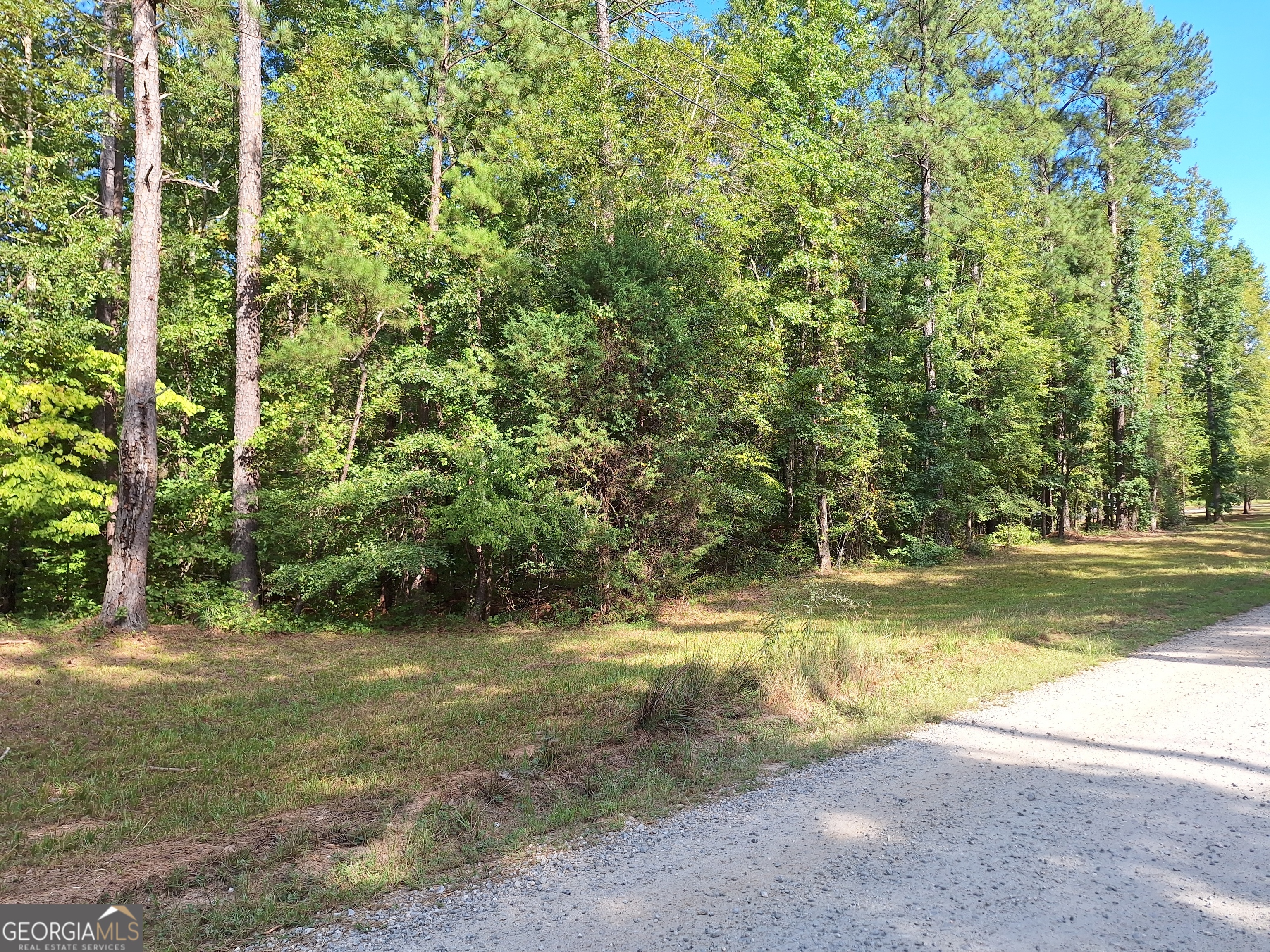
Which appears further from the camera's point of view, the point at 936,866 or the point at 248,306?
the point at 248,306

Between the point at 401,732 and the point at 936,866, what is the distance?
441cm

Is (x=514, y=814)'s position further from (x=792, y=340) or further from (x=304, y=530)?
(x=792, y=340)

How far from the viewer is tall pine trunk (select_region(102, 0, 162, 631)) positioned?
10.1 meters

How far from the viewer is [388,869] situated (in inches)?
134

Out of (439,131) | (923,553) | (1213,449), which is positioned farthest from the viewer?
(1213,449)

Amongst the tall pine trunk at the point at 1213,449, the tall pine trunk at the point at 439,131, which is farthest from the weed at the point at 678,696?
the tall pine trunk at the point at 1213,449

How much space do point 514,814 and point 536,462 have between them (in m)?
7.43

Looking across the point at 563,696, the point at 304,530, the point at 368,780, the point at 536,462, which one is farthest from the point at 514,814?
the point at 304,530

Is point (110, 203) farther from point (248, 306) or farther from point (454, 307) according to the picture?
point (454, 307)

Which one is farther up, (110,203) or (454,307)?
(110,203)

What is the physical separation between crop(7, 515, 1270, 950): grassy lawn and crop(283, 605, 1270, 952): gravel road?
0.47 m

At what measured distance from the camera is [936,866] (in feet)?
10.8

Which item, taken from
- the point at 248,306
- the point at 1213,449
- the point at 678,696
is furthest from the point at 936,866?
the point at 1213,449

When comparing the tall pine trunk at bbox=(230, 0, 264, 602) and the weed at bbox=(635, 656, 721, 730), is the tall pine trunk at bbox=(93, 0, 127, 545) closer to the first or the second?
the tall pine trunk at bbox=(230, 0, 264, 602)
